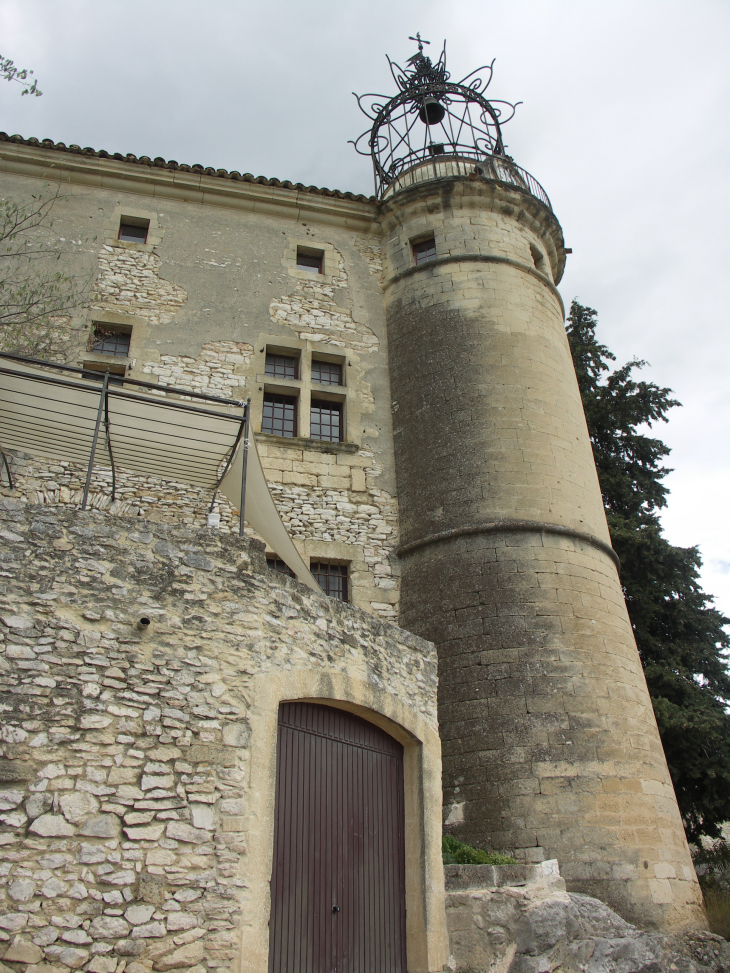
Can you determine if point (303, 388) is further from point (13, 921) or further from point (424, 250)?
point (13, 921)

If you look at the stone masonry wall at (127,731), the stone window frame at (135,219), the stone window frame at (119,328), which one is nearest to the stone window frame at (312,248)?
the stone window frame at (135,219)

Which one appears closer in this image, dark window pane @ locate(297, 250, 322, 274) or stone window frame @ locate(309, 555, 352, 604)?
stone window frame @ locate(309, 555, 352, 604)

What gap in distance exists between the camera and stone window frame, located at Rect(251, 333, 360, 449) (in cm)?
1086

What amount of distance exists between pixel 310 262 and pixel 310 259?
0.20 ft

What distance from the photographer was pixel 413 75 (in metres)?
14.8

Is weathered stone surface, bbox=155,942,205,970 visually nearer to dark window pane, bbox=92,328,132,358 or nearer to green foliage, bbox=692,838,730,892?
green foliage, bbox=692,838,730,892

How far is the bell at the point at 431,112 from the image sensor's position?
1462 centimetres

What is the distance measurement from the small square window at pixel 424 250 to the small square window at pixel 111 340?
4921 mm

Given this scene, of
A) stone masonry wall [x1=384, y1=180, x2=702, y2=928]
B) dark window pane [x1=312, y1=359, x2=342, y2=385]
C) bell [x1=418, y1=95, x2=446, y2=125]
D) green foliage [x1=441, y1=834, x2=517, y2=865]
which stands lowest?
green foliage [x1=441, y1=834, x2=517, y2=865]

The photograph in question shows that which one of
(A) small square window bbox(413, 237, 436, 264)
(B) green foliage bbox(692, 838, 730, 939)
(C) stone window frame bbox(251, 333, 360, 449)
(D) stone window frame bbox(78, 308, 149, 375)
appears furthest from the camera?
(A) small square window bbox(413, 237, 436, 264)

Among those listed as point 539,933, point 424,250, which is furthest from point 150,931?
point 424,250

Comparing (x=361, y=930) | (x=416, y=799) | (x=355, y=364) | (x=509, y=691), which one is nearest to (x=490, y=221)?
(x=355, y=364)

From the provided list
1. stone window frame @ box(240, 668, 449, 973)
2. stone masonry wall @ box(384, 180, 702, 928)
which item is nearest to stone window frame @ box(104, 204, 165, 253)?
stone masonry wall @ box(384, 180, 702, 928)

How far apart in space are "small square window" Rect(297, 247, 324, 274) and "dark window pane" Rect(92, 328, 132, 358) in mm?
3346
